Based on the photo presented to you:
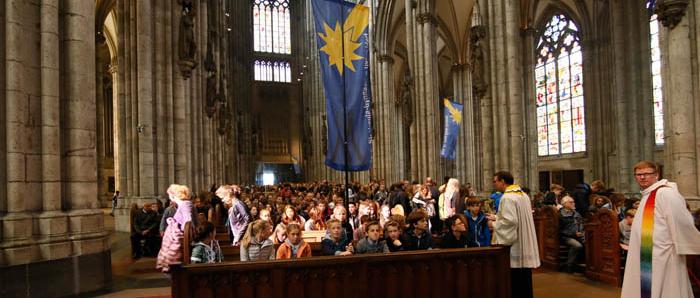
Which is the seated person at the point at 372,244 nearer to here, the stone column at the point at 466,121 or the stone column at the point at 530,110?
the stone column at the point at 530,110

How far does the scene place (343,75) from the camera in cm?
670

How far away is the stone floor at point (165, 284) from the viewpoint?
7613 mm

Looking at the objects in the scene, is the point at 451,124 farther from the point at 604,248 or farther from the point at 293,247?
the point at 293,247

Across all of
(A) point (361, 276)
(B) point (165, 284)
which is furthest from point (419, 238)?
(B) point (165, 284)

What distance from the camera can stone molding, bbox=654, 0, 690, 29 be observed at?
1089 centimetres

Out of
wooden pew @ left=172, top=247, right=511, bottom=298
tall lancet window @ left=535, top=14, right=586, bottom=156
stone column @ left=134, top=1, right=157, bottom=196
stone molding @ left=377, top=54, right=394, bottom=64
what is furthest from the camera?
stone molding @ left=377, top=54, right=394, bottom=64

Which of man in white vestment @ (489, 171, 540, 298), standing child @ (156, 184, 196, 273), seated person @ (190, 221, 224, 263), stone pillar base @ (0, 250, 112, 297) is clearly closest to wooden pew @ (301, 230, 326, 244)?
standing child @ (156, 184, 196, 273)

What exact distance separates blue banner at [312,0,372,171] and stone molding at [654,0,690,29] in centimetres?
767

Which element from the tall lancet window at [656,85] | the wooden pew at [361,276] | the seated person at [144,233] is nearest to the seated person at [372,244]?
the wooden pew at [361,276]

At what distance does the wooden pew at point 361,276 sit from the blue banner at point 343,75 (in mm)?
1690

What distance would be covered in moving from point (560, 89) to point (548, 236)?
2272cm

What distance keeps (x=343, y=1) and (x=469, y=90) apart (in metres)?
26.5

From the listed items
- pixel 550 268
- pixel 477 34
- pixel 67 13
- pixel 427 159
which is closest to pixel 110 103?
pixel 427 159

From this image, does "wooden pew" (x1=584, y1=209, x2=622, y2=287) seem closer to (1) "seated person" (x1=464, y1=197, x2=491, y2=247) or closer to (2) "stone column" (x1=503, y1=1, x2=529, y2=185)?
(1) "seated person" (x1=464, y1=197, x2=491, y2=247)
